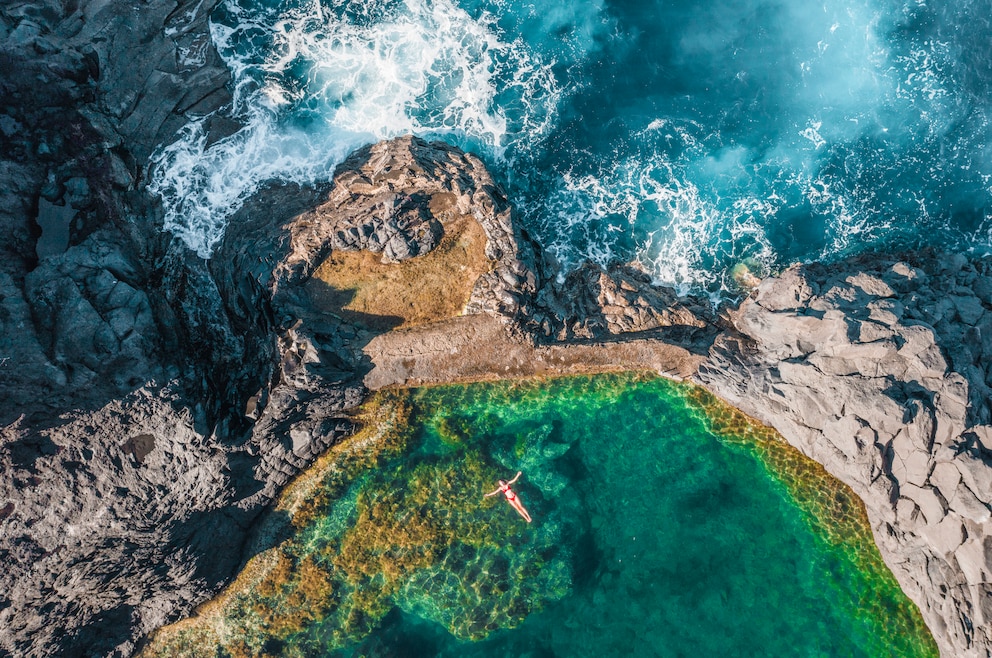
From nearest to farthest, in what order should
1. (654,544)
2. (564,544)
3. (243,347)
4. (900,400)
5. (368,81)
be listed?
(900,400) → (564,544) → (654,544) → (243,347) → (368,81)

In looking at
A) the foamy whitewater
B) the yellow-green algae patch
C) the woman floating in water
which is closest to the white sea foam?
the foamy whitewater

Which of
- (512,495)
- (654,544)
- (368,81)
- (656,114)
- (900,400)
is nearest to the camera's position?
(900,400)

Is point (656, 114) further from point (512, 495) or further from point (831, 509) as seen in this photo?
point (831, 509)

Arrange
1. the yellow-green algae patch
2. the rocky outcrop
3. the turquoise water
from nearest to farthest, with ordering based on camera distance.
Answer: the rocky outcrop, the yellow-green algae patch, the turquoise water

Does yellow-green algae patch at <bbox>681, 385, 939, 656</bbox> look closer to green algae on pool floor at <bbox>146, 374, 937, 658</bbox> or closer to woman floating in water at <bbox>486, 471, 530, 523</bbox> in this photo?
green algae on pool floor at <bbox>146, 374, 937, 658</bbox>

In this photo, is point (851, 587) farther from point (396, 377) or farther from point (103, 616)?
point (103, 616)

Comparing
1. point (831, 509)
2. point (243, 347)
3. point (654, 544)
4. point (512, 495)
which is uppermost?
point (831, 509)

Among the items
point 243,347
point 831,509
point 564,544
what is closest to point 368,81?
point 243,347
